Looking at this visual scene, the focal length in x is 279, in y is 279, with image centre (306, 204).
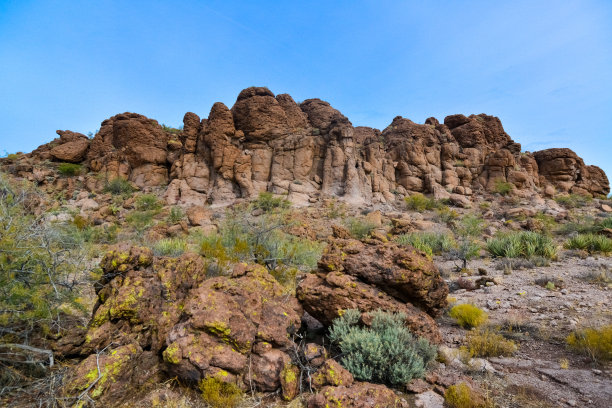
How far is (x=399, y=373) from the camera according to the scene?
3.02 meters

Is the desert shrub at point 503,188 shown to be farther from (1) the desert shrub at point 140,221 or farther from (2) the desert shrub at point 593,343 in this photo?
(1) the desert shrub at point 140,221

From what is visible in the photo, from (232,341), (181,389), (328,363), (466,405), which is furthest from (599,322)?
(181,389)

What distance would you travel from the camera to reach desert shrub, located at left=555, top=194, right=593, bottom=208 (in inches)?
943

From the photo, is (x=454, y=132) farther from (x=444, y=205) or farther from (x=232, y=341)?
(x=232, y=341)

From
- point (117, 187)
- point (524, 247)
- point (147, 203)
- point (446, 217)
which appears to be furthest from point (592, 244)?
point (117, 187)

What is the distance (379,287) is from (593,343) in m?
2.54

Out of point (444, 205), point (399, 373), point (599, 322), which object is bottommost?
point (399, 373)

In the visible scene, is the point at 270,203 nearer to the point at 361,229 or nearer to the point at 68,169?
the point at 361,229

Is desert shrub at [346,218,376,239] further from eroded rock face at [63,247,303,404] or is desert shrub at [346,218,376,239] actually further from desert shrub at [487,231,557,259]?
eroded rock face at [63,247,303,404]

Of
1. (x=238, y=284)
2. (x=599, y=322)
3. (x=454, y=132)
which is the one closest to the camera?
(x=238, y=284)

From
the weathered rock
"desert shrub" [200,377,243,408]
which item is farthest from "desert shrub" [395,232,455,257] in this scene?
"desert shrub" [200,377,243,408]

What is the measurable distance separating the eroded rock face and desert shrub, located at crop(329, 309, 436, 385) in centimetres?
73

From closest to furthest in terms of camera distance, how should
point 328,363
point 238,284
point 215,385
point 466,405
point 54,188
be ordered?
point 466,405 < point 215,385 < point 328,363 < point 238,284 < point 54,188

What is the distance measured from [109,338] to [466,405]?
3.78 metres
